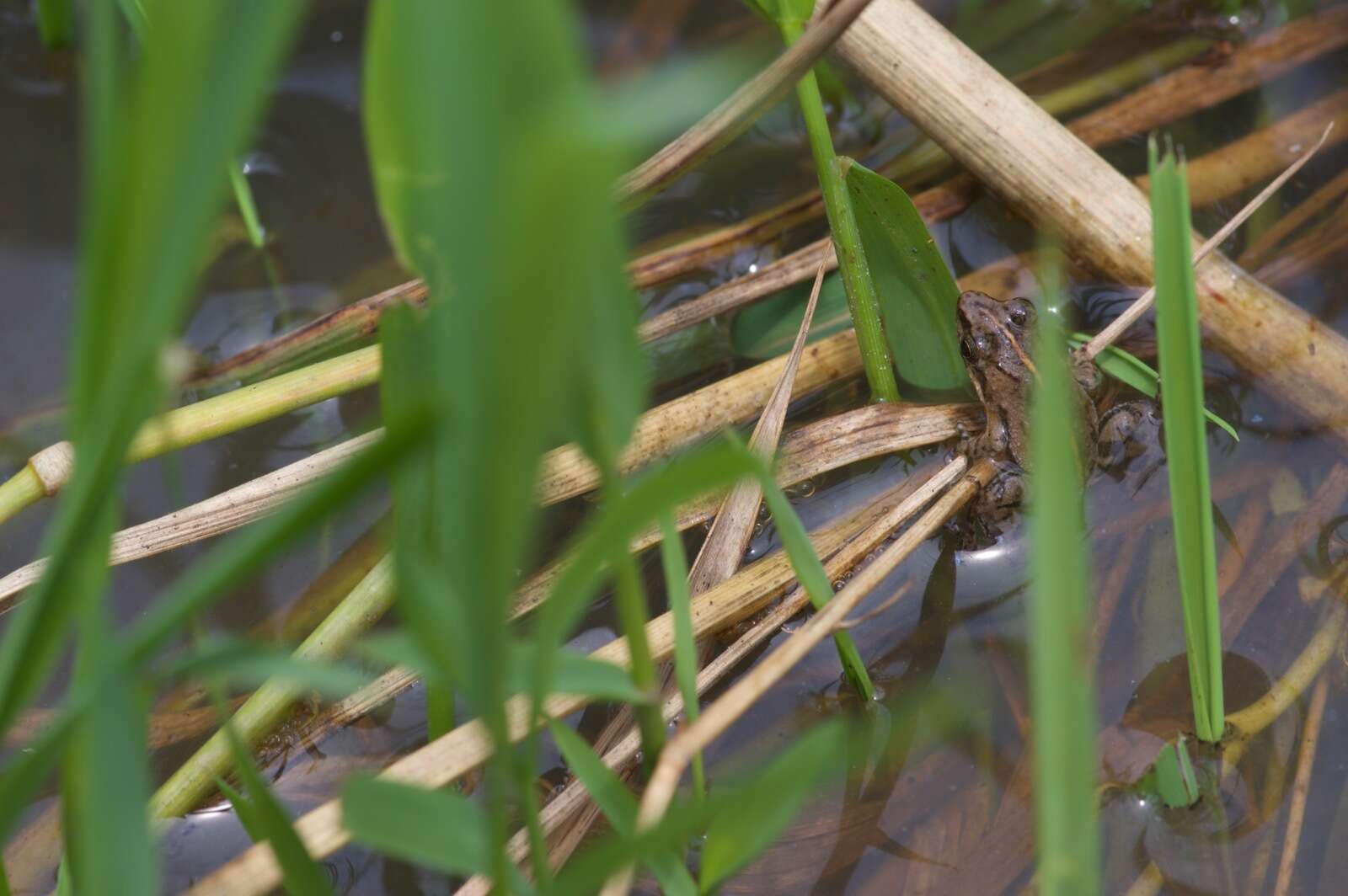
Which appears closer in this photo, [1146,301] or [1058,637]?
[1058,637]

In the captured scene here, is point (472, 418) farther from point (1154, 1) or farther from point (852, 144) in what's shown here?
point (1154, 1)

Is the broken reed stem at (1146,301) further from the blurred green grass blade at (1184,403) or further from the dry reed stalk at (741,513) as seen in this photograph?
the blurred green grass blade at (1184,403)

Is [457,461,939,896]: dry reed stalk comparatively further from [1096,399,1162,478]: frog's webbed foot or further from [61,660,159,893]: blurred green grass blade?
[61,660,159,893]: blurred green grass blade

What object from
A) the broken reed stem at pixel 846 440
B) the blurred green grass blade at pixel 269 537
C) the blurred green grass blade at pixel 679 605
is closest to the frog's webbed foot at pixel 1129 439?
the broken reed stem at pixel 846 440

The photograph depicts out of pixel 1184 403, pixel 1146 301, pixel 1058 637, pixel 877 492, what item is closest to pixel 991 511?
pixel 877 492

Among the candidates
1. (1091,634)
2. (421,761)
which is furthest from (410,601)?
(1091,634)

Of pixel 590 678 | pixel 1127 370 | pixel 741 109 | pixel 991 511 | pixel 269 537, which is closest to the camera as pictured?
pixel 269 537

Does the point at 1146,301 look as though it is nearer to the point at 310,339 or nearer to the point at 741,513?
the point at 741,513

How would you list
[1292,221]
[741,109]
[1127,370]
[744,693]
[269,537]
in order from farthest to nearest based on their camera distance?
[1292,221], [1127,370], [741,109], [744,693], [269,537]
